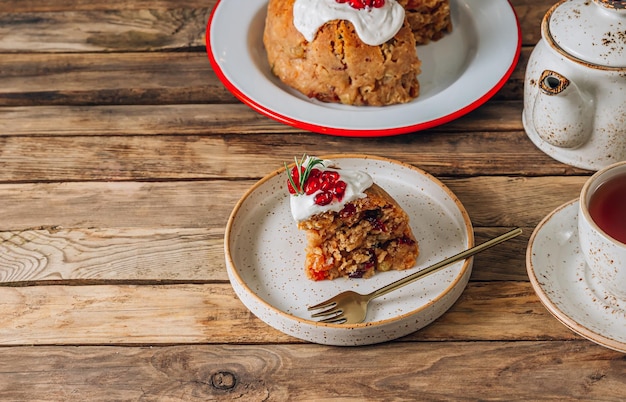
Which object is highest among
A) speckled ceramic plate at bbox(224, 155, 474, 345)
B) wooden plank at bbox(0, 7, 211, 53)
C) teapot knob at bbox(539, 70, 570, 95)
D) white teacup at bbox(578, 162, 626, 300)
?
teapot knob at bbox(539, 70, 570, 95)

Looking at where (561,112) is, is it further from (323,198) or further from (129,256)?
(129,256)

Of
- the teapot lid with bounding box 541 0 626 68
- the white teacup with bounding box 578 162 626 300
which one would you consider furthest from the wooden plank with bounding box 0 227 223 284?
the teapot lid with bounding box 541 0 626 68

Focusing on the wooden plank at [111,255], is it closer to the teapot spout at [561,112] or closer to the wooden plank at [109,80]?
the wooden plank at [109,80]

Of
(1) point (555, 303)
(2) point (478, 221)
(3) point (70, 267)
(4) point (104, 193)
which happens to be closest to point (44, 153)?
(4) point (104, 193)

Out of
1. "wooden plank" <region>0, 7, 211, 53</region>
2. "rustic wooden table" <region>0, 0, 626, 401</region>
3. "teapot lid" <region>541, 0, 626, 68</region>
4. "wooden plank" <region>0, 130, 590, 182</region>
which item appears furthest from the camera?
"wooden plank" <region>0, 7, 211, 53</region>

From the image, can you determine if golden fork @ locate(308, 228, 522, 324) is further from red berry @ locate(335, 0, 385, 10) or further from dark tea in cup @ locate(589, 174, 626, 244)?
red berry @ locate(335, 0, 385, 10)

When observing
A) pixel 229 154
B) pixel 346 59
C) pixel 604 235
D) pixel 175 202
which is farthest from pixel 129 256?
pixel 604 235

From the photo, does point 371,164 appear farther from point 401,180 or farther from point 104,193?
point 104,193
